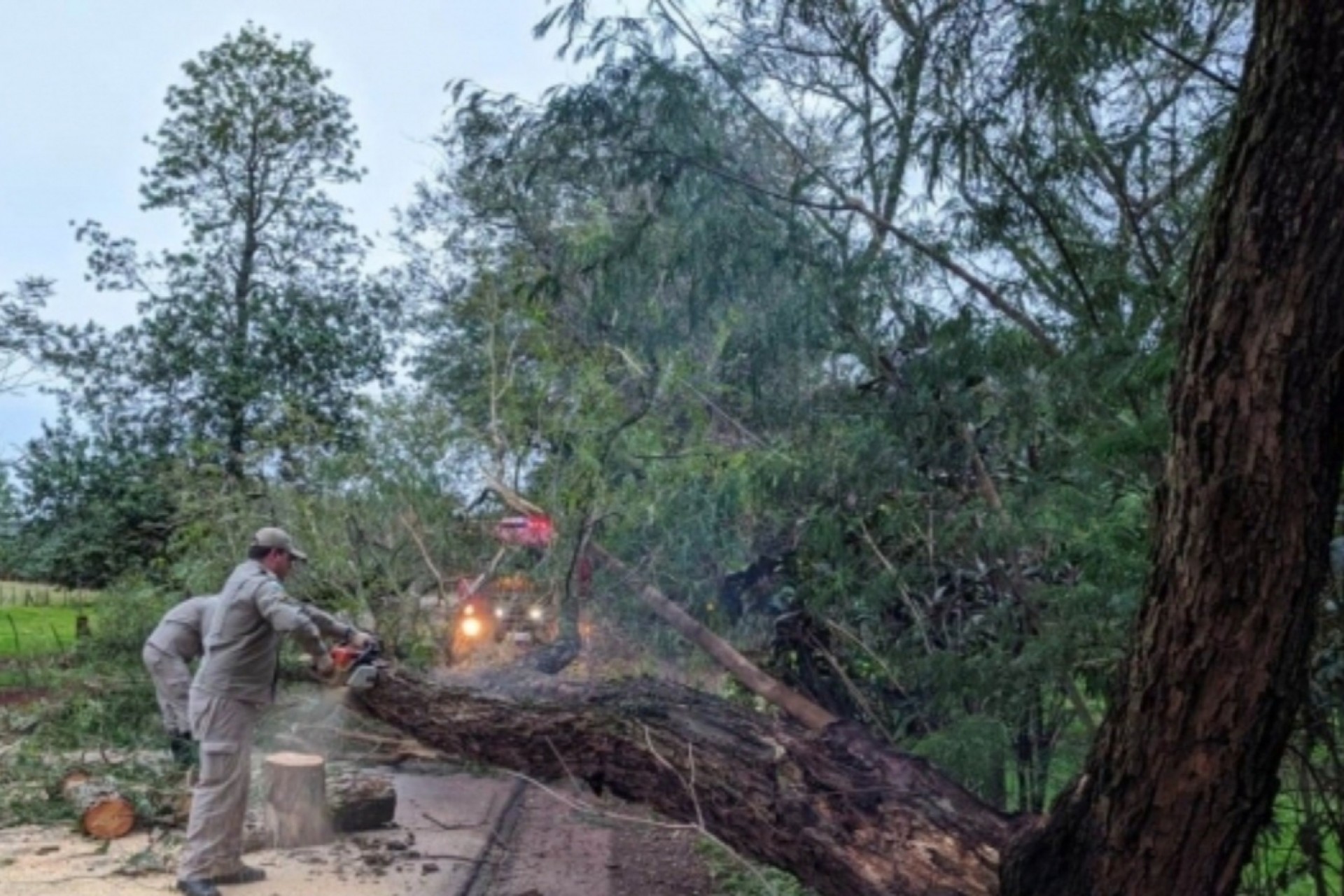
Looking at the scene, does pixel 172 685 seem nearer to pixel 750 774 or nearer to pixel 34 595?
pixel 750 774

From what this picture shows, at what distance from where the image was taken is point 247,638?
194 inches

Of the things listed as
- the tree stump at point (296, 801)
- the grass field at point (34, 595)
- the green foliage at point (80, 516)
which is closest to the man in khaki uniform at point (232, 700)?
the tree stump at point (296, 801)

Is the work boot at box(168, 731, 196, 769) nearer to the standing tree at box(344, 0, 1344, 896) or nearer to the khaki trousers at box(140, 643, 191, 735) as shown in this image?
the khaki trousers at box(140, 643, 191, 735)

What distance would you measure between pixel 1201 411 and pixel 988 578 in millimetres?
3254

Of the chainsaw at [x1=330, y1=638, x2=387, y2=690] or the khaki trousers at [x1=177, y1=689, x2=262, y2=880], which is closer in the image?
the khaki trousers at [x1=177, y1=689, x2=262, y2=880]

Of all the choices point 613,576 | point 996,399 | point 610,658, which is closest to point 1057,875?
point 996,399

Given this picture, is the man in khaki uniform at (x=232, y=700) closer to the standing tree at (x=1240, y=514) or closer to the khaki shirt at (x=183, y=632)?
the khaki shirt at (x=183, y=632)

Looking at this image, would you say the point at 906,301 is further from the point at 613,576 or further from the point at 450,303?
the point at 450,303

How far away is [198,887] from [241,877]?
0.30 meters

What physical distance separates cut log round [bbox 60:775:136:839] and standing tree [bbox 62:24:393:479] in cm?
735

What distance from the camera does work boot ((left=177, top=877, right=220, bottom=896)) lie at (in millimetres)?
4645

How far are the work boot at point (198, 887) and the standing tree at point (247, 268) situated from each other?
27.9 feet

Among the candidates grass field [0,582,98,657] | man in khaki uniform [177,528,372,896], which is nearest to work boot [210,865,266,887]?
A: man in khaki uniform [177,528,372,896]

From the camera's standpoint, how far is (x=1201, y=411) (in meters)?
2.30
